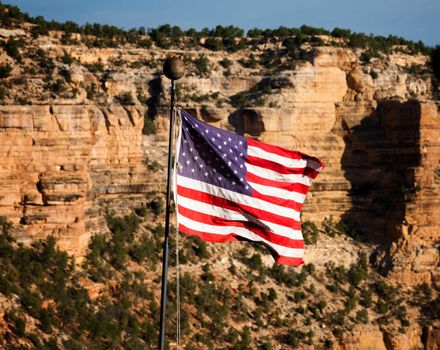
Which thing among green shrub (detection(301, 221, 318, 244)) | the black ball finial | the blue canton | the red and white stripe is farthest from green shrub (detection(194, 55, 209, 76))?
the black ball finial

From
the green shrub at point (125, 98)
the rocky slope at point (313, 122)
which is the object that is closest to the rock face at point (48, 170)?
the rocky slope at point (313, 122)

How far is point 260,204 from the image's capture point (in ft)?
87.7

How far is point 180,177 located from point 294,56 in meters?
44.5

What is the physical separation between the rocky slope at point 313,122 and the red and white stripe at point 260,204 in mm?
30678

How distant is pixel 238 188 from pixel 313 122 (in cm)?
4126

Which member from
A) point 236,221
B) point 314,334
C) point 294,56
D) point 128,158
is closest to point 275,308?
point 314,334

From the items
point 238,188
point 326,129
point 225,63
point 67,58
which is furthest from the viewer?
point 225,63

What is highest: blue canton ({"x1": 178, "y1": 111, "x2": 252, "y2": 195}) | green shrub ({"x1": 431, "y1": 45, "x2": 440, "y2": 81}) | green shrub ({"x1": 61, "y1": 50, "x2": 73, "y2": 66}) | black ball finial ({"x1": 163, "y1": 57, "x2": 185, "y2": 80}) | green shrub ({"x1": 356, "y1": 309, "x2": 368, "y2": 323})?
green shrub ({"x1": 431, "y1": 45, "x2": 440, "y2": 81})

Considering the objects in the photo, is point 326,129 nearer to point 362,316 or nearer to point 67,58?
point 362,316

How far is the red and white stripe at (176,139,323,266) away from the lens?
2602cm

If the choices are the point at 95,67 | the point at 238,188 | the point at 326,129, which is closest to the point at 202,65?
the point at 95,67

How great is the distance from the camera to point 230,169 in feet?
86.4

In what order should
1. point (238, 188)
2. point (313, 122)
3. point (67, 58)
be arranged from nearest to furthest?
1. point (238, 188)
2. point (67, 58)
3. point (313, 122)

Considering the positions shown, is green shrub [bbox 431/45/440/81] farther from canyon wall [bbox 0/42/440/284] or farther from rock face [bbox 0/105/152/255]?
rock face [bbox 0/105/152/255]
